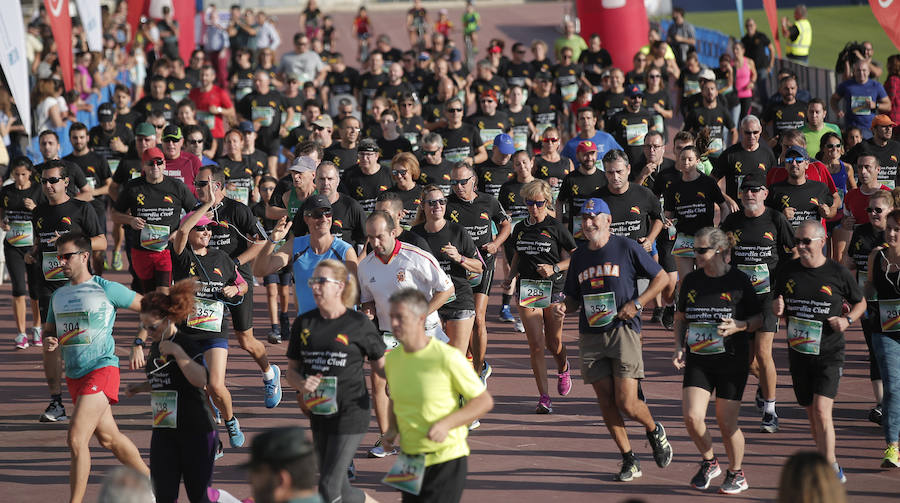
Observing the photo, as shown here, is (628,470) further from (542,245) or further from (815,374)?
(542,245)

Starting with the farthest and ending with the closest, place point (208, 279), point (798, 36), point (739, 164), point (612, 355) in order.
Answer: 1. point (798, 36)
2. point (739, 164)
3. point (208, 279)
4. point (612, 355)

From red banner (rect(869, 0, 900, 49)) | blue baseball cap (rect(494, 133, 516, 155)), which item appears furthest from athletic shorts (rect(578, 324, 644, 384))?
blue baseball cap (rect(494, 133, 516, 155))

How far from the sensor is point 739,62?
1973 cm

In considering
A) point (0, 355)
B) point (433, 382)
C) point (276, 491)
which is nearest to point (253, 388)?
point (0, 355)

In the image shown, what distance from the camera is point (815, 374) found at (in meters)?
8.03

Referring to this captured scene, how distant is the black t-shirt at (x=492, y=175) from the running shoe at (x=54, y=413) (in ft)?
16.2

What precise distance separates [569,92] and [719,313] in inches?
481

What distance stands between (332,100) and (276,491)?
1728 centimetres

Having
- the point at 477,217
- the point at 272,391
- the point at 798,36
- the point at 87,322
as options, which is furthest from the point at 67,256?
the point at 798,36

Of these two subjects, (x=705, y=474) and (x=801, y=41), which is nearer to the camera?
(x=705, y=474)

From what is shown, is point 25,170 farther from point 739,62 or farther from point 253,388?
point 739,62

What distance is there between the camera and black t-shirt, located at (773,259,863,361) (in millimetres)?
8023

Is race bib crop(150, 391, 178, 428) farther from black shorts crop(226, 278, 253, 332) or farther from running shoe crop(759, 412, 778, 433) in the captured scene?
running shoe crop(759, 412, 778, 433)

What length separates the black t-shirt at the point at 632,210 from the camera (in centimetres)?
1066
